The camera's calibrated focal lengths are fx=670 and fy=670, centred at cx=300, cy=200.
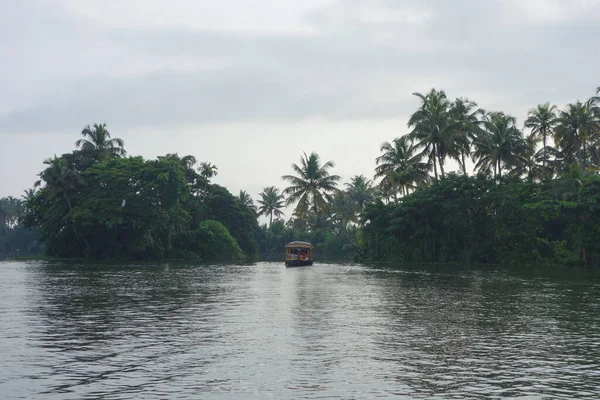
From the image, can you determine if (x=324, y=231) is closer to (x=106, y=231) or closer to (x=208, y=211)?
(x=208, y=211)

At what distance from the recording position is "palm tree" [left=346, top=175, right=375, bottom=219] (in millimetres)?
118312

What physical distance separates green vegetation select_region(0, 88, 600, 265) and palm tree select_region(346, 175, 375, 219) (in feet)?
60.3

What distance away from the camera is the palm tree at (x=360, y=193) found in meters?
118

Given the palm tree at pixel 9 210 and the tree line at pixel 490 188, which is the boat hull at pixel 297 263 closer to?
the tree line at pixel 490 188

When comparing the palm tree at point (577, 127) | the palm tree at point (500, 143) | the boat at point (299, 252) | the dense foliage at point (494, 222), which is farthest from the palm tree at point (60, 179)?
the palm tree at point (577, 127)

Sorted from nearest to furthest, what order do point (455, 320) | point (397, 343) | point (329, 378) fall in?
point (329, 378) → point (397, 343) → point (455, 320)

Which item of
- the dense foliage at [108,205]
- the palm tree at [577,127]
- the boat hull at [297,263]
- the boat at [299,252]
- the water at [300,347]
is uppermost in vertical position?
the palm tree at [577,127]

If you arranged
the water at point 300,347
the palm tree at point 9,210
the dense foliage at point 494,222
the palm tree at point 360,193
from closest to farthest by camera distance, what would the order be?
the water at point 300,347 → the dense foliage at point 494,222 → the palm tree at point 360,193 → the palm tree at point 9,210

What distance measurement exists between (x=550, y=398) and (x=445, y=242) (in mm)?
64746

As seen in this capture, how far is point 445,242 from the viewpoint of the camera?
74.2 m

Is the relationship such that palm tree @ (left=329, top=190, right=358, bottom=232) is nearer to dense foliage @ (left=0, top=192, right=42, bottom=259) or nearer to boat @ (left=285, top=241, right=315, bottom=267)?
boat @ (left=285, top=241, right=315, bottom=267)

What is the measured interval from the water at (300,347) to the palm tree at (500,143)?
143 ft

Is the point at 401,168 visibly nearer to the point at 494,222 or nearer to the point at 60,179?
the point at 494,222

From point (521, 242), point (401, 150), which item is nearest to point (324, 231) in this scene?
point (401, 150)
